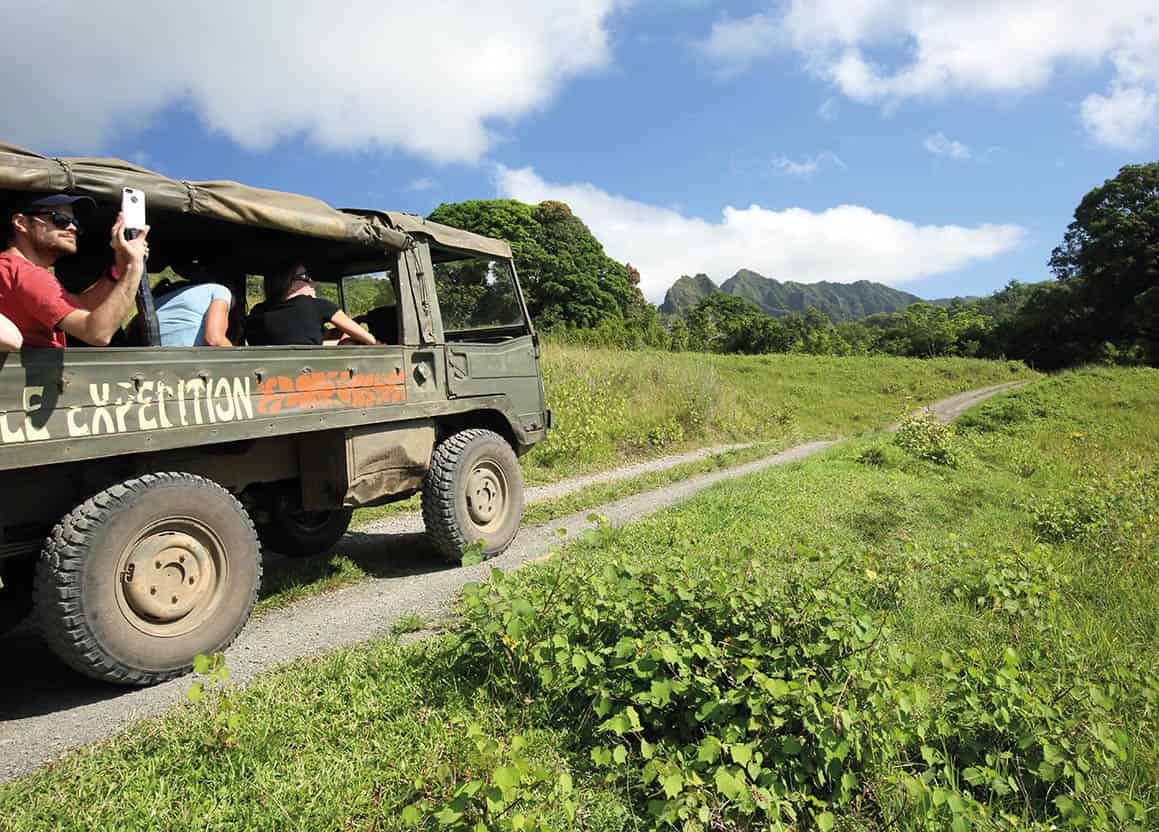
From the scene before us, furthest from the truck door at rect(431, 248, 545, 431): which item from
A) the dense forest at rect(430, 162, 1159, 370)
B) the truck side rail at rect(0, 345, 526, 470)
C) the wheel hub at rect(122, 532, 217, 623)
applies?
the dense forest at rect(430, 162, 1159, 370)

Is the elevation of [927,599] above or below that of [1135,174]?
below

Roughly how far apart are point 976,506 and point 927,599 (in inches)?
184

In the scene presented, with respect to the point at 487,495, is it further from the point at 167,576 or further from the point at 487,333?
the point at 167,576

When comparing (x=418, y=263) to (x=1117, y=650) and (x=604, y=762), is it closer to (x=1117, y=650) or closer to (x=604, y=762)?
(x=604, y=762)

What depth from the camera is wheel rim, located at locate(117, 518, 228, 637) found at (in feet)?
10.3

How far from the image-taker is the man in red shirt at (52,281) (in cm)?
290

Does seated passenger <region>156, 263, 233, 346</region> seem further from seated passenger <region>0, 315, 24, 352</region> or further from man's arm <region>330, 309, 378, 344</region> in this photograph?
seated passenger <region>0, 315, 24, 352</region>

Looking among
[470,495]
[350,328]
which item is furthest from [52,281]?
[470,495]

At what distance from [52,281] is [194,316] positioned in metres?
0.92

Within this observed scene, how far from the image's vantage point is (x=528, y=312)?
638cm

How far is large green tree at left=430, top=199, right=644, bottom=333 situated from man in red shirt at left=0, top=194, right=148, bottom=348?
2972 centimetres

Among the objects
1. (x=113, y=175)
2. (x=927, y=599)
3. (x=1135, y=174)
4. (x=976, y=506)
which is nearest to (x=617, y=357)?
(x=976, y=506)

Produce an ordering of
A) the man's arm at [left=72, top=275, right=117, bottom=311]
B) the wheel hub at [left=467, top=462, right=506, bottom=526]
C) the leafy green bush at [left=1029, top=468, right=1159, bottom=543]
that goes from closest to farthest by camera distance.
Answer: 1. the man's arm at [left=72, top=275, right=117, bottom=311]
2. the wheel hub at [left=467, top=462, right=506, bottom=526]
3. the leafy green bush at [left=1029, top=468, right=1159, bottom=543]

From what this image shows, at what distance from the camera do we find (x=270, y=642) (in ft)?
12.5
